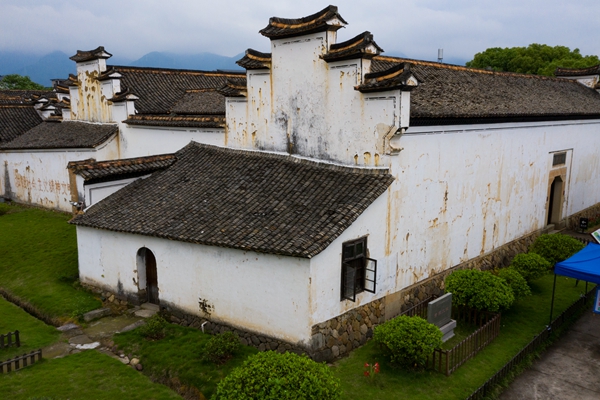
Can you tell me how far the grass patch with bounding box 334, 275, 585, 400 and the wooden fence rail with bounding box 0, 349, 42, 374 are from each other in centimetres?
768

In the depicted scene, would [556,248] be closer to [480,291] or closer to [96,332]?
[480,291]

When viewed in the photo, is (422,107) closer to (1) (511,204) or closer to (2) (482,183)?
(2) (482,183)

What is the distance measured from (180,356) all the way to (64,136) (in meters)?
17.9

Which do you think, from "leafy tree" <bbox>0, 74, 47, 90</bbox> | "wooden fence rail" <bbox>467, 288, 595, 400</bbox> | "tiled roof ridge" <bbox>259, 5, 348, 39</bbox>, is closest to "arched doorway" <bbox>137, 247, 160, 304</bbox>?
"tiled roof ridge" <bbox>259, 5, 348, 39</bbox>

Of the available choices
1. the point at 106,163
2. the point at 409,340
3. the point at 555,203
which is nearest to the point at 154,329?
the point at 106,163

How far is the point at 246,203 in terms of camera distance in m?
14.1

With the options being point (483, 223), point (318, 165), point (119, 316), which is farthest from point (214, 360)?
point (483, 223)

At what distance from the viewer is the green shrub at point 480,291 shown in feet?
46.5

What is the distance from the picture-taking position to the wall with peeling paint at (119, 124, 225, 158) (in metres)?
18.5

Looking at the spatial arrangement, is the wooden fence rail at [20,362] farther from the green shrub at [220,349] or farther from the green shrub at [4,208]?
the green shrub at [4,208]

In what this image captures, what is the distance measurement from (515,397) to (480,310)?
3.30 meters

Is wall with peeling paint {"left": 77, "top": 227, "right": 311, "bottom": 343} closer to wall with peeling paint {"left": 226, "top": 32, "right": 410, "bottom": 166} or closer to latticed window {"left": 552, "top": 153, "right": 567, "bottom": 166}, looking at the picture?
wall with peeling paint {"left": 226, "top": 32, "right": 410, "bottom": 166}

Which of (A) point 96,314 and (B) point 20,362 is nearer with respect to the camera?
(B) point 20,362

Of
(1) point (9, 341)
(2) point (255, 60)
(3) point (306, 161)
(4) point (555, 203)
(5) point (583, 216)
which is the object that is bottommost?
(1) point (9, 341)
